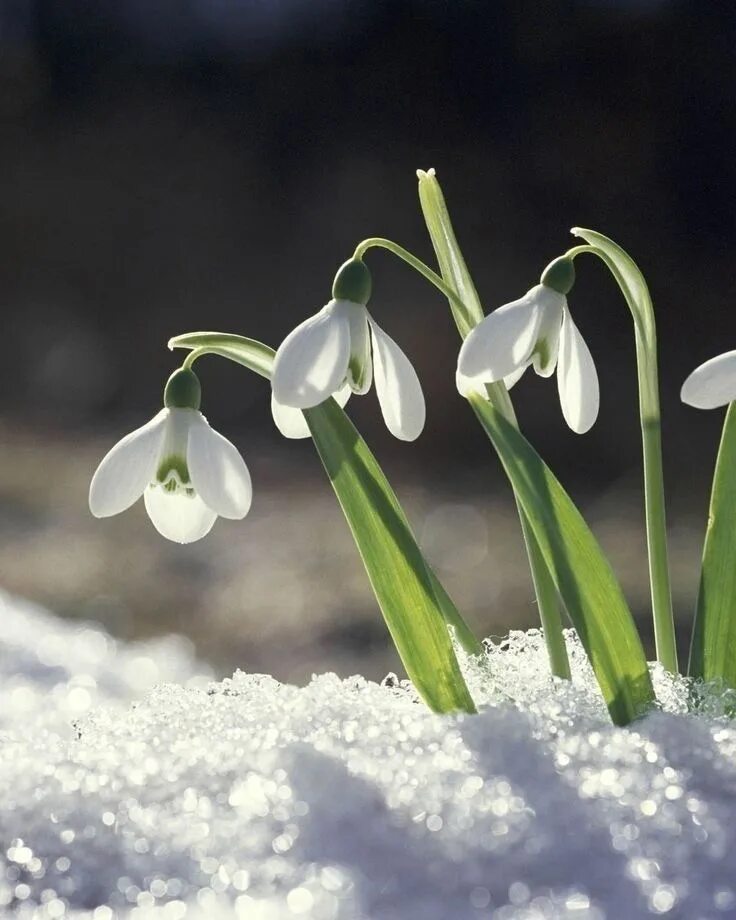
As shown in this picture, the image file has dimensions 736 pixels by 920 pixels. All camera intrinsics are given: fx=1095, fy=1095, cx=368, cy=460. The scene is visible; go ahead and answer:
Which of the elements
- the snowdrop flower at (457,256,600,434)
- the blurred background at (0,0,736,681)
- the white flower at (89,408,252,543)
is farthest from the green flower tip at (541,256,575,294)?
the blurred background at (0,0,736,681)

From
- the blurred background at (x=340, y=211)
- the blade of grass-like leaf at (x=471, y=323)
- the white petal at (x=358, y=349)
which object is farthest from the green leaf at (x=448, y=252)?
the blurred background at (x=340, y=211)

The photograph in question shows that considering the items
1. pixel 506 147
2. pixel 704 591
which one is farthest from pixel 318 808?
pixel 506 147

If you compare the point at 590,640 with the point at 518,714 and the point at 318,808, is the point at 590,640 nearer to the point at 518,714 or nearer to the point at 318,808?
the point at 518,714

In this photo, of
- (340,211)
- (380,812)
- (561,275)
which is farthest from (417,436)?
(340,211)

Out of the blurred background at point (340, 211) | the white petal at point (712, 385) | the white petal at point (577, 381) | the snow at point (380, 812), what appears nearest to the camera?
the snow at point (380, 812)

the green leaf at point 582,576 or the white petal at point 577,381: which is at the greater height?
the white petal at point 577,381

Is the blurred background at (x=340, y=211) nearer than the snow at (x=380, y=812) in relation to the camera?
No

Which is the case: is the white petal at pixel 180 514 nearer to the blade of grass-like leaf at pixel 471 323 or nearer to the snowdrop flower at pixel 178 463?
the snowdrop flower at pixel 178 463

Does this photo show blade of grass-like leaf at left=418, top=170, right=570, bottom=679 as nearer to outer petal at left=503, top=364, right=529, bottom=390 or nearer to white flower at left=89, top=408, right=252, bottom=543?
outer petal at left=503, top=364, right=529, bottom=390
